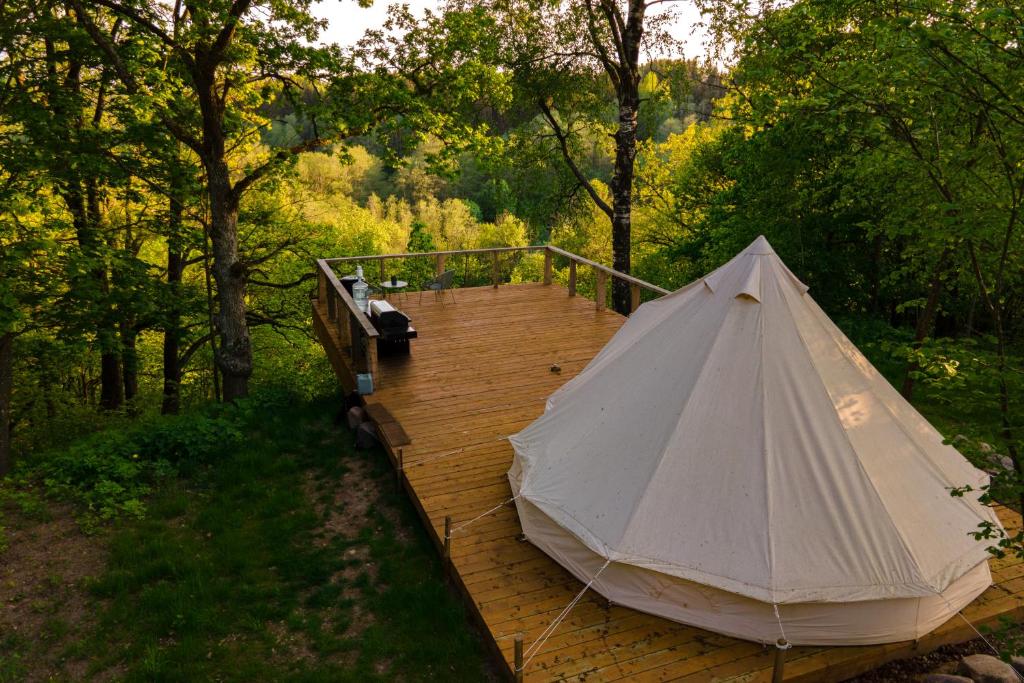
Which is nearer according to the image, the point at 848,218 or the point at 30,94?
the point at 30,94

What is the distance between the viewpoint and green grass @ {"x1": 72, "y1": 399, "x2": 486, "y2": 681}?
15.4 ft

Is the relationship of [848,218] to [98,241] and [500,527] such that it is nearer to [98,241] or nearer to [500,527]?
[500,527]

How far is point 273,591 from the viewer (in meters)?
5.47

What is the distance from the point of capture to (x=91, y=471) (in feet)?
23.5

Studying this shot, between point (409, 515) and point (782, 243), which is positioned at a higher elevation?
point (782, 243)

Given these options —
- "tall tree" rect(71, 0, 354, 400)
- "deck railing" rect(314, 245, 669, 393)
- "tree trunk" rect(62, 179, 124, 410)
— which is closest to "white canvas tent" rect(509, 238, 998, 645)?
"deck railing" rect(314, 245, 669, 393)

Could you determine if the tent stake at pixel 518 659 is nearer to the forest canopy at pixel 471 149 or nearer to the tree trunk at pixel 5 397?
the forest canopy at pixel 471 149

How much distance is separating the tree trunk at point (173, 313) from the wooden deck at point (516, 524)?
4.48m

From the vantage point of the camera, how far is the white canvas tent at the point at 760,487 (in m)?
4.33

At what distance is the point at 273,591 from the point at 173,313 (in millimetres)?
10876

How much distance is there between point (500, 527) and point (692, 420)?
6.48 ft

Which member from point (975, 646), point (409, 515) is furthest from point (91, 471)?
point (975, 646)

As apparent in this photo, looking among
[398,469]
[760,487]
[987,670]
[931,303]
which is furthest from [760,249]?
[931,303]

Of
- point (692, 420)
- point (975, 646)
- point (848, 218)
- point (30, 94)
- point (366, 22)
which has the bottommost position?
point (975, 646)
